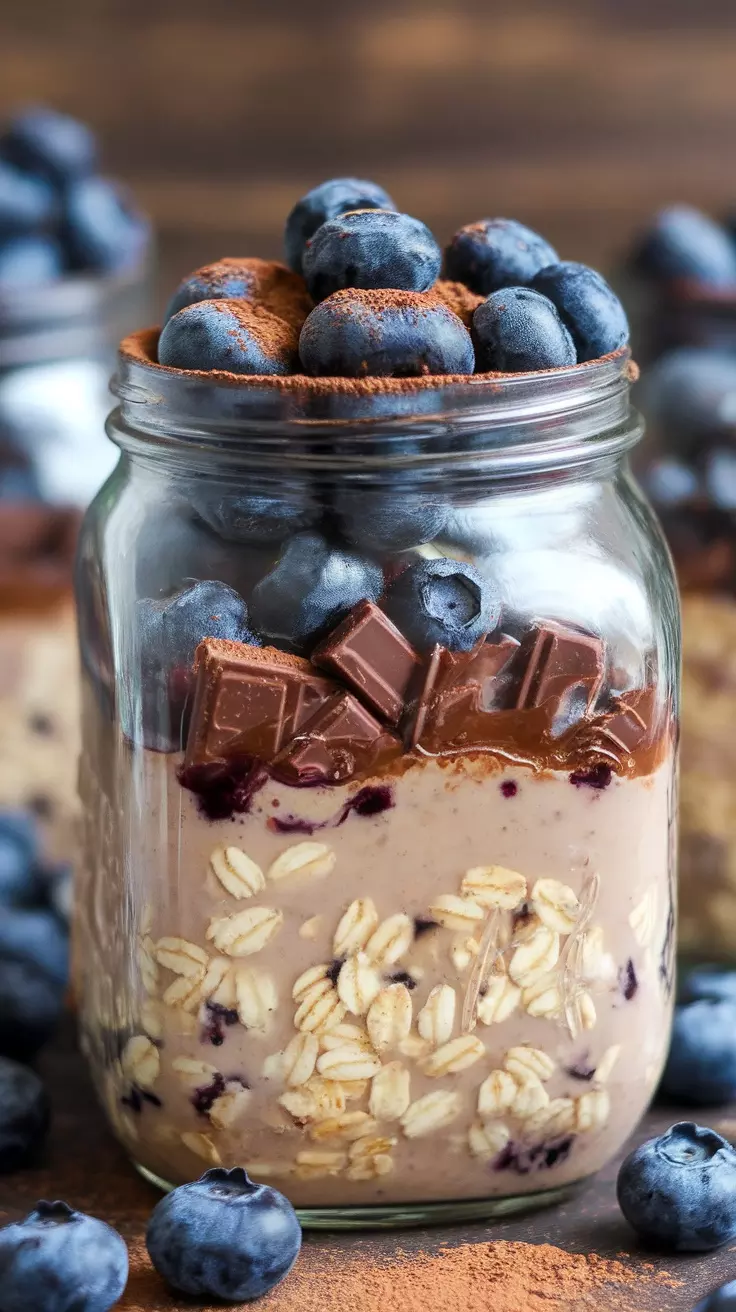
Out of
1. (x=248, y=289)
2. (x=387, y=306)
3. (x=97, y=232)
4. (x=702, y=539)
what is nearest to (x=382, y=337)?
(x=387, y=306)

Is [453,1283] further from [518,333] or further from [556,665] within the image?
[518,333]

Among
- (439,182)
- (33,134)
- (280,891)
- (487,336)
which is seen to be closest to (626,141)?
(439,182)

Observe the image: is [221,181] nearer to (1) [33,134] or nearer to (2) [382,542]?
(1) [33,134]

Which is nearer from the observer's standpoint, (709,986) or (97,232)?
(709,986)

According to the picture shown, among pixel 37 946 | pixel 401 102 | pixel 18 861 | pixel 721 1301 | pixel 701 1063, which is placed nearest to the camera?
pixel 721 1301

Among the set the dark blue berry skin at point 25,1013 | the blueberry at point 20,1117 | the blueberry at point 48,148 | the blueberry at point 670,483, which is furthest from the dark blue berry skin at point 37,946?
the blueberry at point 48,148

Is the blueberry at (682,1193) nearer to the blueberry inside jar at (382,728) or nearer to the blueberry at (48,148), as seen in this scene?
the blueberry inside jar at (382,728)
